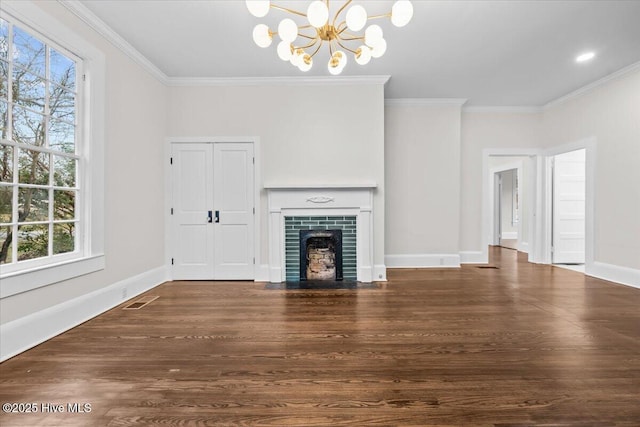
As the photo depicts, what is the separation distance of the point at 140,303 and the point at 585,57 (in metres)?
6.21

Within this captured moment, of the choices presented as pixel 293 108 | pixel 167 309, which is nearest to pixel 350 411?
pixel 167 309

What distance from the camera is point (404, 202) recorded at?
533 cm

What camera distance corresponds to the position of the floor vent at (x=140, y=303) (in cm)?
326

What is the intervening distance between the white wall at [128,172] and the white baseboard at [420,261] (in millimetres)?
3697

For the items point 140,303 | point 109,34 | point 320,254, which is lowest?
point 140,303

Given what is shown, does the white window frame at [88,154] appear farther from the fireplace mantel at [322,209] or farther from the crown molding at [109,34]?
the fireplace mantel at [322,209]

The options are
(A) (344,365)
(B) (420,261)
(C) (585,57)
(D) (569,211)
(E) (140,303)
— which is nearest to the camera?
(A) (344,365)

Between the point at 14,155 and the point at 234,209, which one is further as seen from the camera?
the point at 234,209

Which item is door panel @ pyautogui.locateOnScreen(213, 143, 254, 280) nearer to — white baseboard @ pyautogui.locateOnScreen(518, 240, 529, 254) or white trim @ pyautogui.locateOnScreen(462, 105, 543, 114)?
white trim @ pyautogui.locateOnScreen(462, 105, 543, 114)

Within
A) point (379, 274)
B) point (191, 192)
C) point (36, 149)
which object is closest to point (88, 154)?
point (36, 149)

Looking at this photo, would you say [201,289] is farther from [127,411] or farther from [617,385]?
[617,385]

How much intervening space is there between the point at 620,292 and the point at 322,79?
4.76 metres

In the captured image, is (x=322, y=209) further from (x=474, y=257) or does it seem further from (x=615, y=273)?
(x=615, y=273)

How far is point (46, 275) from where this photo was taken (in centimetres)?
247
